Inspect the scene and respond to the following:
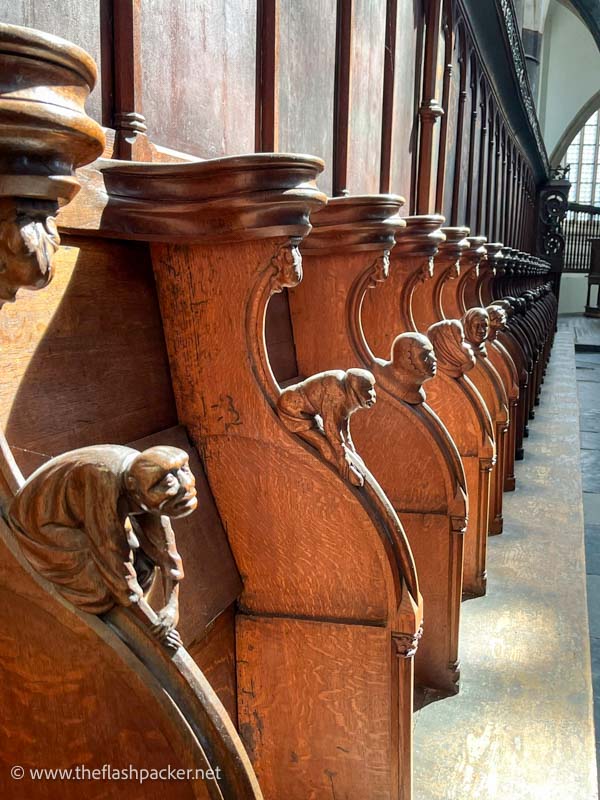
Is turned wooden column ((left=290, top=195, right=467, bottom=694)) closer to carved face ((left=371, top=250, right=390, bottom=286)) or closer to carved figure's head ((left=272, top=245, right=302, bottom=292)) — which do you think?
carved face ((left=371, top=250, right=390, bottom=286))

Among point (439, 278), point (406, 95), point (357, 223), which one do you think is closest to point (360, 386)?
point (357, 223)

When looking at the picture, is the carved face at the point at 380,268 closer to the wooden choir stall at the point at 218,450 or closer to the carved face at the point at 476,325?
the wooden choir stall at the point at 218,450

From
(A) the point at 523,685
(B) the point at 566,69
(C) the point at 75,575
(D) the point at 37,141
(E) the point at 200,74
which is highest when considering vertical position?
(B) the point at 566,69

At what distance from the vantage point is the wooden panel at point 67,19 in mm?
1025

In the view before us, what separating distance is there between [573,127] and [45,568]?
2492 cm

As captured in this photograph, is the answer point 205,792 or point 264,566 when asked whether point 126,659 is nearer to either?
point 205,792

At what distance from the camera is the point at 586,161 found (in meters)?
24.8

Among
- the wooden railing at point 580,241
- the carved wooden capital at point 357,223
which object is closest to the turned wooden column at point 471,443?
the carved wooden capital at point 357,223

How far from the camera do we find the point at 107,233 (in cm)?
112

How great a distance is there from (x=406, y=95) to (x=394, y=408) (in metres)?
1.71

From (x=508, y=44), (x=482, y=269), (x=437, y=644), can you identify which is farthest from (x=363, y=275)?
(x=508, y=44)

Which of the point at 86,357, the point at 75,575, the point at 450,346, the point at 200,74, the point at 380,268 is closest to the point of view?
the point at 75,575

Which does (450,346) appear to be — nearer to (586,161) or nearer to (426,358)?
(426,358)

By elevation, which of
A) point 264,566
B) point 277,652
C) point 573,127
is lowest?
point 277,652
